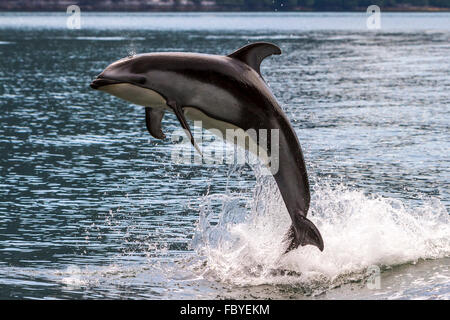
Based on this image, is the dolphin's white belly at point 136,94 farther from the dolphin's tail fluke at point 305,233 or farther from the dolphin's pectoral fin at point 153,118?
the dolphin's tail fluke at point 305,233

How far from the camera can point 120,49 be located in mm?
68688

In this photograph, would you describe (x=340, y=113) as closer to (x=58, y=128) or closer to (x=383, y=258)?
(x=58, y=128)

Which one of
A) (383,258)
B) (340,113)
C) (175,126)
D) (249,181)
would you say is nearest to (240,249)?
(383,258)

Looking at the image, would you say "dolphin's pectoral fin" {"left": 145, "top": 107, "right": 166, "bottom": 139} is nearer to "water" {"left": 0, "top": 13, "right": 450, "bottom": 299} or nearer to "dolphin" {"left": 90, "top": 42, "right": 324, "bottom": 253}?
"dolphin" {"left": 90, "top": 42, "right": 324, "bottom": 253}

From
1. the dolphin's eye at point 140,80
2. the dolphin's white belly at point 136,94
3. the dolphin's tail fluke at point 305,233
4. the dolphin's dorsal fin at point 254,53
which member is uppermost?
the dolphin's dorsal fin at point 254,53

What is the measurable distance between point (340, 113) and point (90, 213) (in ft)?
49.3

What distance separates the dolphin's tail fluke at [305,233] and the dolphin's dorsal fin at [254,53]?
75.0 inches

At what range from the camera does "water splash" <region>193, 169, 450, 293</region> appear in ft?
40.8

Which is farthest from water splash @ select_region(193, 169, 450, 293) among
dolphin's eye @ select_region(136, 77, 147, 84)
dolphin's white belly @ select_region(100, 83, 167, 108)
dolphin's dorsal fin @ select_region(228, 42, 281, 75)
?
dolphin's eye @ select_region(136, 77, 147, 84)

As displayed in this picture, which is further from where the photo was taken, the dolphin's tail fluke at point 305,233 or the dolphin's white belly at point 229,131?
the dolphin's tail fluke at point 305,233

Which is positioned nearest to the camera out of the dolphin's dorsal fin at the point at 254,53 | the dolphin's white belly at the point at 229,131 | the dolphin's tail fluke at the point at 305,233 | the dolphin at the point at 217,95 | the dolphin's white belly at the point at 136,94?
the dolphin's white belly at the point at 136,94

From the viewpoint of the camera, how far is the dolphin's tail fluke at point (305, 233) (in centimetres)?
1165

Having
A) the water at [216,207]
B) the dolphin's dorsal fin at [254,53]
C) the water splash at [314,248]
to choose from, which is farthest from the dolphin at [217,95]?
the water at [216,207]

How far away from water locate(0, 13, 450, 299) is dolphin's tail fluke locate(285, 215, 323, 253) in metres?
0.60
